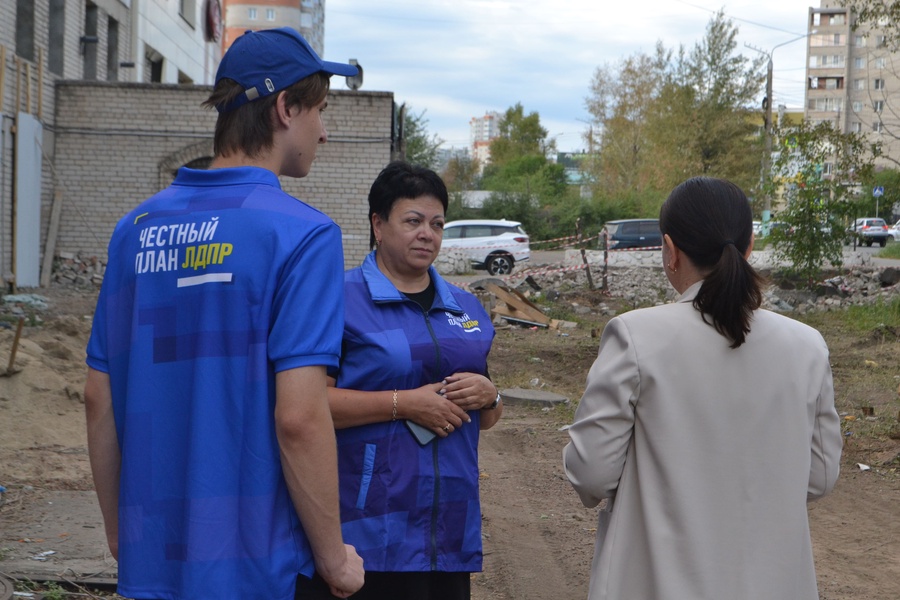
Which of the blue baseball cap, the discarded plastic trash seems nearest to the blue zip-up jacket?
the blue baseball cap

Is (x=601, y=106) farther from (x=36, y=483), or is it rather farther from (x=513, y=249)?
(x=36, y=483)

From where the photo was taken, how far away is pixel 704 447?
7.22 feet

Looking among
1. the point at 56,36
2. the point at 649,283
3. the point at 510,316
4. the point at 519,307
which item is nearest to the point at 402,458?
the point at 510,316

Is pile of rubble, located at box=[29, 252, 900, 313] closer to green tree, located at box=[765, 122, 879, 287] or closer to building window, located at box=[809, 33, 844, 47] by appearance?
green tree, located at box=[765, 122, 879, 287]

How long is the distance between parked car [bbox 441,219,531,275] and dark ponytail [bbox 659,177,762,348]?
26.2 m

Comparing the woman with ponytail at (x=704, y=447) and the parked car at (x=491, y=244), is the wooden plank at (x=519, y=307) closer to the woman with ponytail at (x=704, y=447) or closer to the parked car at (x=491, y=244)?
the parked car at (x=491, y=244)

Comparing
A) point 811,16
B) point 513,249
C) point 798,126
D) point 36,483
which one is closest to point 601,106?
point 513,249

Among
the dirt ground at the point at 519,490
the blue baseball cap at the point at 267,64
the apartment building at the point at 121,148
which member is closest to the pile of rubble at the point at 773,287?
the apartment building at the point at 121,148

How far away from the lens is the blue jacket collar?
295 centimetres

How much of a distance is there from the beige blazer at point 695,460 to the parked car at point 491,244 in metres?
26.4

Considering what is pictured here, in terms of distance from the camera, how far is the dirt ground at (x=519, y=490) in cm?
512

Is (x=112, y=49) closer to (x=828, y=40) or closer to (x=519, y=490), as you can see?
(x=519, y=490)

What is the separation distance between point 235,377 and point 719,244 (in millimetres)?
1179

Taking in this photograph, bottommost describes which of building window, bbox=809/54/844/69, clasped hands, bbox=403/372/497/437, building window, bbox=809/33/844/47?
clasped hands, bbox=403/372/497/437
